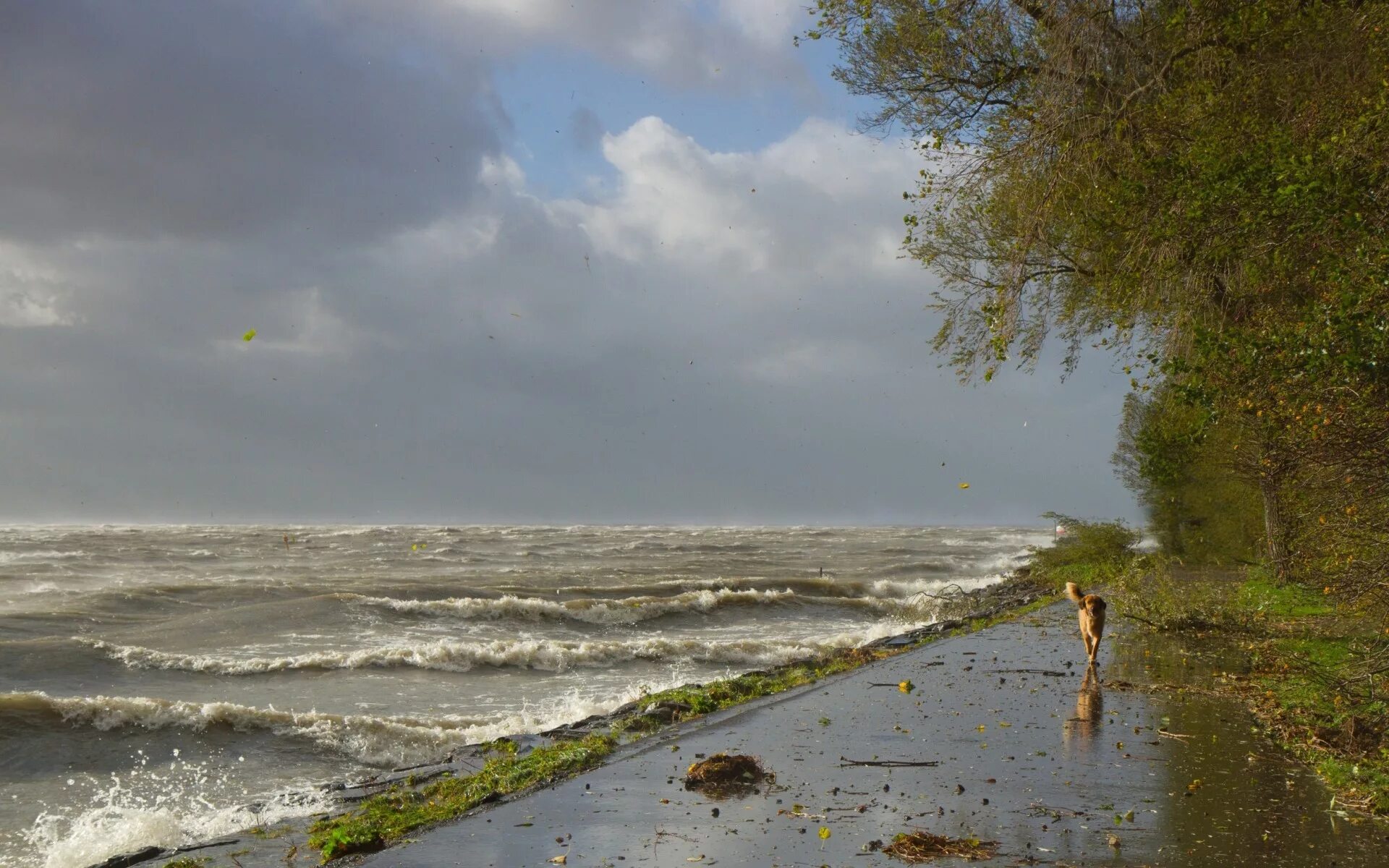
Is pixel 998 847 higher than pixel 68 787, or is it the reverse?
pixel 998 847

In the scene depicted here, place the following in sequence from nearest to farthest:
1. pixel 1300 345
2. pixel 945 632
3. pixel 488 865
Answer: pixel 488 865 → pixel 1300 345 → pixel 945 632

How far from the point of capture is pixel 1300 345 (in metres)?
8.47

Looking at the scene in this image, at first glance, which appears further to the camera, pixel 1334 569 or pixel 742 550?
pixel 742 550

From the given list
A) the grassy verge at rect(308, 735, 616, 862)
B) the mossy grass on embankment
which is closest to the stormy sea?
the grassy verge at rect(308, 735, 616, 862)

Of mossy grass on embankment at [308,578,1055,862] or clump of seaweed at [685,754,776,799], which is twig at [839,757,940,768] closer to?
clump of seaweed at [685,754,776,799]

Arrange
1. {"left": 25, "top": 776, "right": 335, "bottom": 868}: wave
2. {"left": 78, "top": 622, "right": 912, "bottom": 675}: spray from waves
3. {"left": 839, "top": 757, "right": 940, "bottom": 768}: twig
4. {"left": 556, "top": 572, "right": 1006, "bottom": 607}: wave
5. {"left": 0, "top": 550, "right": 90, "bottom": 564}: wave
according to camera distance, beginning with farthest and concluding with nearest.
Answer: {"left": 0, "top": 550, "right": 90, "bottom": 564}: wave
{"left": 556, "top": 572, "right": 1006, "bottom": 607}: wave
{"left": 78, "top": 622, "right": 912, "bottom": 675}: spray from waves
{"left": 25, "top": 776, "right": 335, "bottom": 868}: wave
{"left": 839, "top": 757, "right": 940, "bottom": 768}: twig

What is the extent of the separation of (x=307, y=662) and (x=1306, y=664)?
15.1 meters

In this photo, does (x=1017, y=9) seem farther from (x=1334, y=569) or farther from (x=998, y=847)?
(x=998, y=847)

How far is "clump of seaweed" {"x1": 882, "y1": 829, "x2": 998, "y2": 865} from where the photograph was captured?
19.2ft

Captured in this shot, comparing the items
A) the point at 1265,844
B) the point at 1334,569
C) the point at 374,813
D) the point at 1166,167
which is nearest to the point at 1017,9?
the point at 1166,167

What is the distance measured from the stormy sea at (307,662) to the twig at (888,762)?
426cm

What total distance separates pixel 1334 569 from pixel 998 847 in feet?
15.9

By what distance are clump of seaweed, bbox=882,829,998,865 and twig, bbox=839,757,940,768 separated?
1848 mm

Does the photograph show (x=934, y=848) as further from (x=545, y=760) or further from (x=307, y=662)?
(x=307, y=662)
